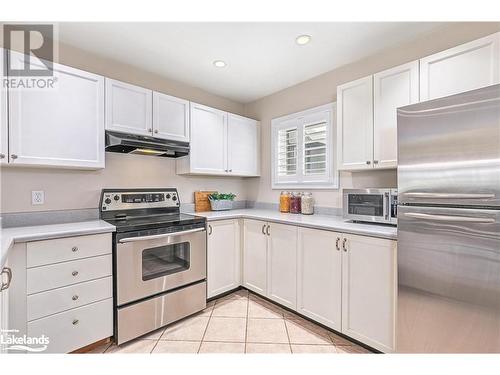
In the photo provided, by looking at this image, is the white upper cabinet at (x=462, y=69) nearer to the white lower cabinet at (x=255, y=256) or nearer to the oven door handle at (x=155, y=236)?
the white lower cabinet at (x=255, y=256)

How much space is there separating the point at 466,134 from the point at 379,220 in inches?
33.6

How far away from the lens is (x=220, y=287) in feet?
8.42

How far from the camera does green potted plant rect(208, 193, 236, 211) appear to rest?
303 centimetres

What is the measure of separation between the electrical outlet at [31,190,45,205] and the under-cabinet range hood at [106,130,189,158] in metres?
0.64

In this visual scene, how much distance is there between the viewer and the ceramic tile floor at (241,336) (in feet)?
5.97

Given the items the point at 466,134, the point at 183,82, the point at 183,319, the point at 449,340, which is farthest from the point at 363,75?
the point at 183,319

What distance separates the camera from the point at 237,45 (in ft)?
6.89

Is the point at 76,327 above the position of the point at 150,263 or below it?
below

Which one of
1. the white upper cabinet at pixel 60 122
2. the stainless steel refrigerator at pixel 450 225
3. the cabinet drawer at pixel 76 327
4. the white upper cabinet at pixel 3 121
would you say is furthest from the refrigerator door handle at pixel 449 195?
the white upper cabinet at pixel 3 121

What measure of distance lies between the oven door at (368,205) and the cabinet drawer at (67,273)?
6.70 feet

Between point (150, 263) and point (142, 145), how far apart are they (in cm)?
108

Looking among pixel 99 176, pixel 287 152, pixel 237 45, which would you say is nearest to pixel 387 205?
pixel 287 152

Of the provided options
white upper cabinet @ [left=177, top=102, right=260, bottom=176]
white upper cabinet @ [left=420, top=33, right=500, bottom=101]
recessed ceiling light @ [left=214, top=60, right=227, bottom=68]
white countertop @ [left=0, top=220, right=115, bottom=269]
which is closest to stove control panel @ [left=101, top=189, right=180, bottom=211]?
white upper cabinet @ [left=177, top=102, right=260, bottom=176]

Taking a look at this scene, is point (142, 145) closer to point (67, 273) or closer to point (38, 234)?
point (38, 234)
